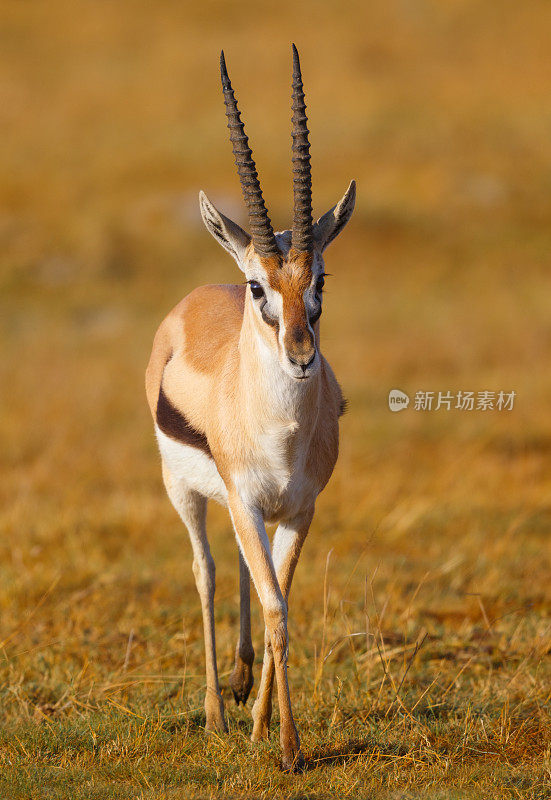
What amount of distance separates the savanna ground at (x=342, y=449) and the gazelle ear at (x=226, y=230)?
6.28ft

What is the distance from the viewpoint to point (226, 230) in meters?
4.28

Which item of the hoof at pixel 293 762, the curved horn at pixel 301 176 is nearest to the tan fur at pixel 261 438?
the hoof at pixel 293 762

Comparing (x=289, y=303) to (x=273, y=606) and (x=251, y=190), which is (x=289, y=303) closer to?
(x=251, y=190)

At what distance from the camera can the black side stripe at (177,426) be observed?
190 inches

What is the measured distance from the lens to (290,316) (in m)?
3.89

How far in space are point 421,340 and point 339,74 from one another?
92.3ft

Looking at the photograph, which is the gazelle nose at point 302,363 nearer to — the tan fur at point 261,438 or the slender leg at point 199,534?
the tan fur at point 261,438

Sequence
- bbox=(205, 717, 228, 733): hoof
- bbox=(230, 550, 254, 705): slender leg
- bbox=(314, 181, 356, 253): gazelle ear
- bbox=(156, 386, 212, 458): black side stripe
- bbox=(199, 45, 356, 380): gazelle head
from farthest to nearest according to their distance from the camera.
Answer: bbox=(230, 550, 254, 705): slender leg < bbox=(156, 386, 212, 458): black side stripe < bbox=(205, 717, 228, 733): hoof < bbox=(314, 181, 356, 253): gazelle ear < bbox=(199, 45, 356, 380): gazelle head

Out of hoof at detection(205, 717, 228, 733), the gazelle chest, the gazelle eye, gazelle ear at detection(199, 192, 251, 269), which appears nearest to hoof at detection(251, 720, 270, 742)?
hoof at detection(205, 717, 228, 733)

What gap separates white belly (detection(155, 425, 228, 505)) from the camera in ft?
15.5

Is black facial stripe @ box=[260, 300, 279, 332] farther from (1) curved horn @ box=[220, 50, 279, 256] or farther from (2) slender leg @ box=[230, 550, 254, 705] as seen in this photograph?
(2) slender leg @ box=[230, 550, 254, 705]

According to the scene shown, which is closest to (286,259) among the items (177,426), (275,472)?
(275,472)

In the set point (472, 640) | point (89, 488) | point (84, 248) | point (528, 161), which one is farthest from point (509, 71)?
point (472, 640)

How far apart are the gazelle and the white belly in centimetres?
1
